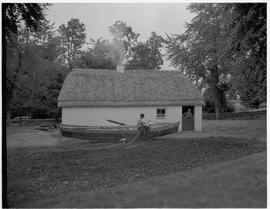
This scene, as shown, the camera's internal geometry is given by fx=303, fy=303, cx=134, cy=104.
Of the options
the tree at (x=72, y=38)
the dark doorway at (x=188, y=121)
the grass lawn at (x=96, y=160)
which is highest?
the tree at (x=72, y=38)

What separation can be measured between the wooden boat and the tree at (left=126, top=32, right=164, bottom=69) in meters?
2.55

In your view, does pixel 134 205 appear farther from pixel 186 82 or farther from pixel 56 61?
pixel 186 82

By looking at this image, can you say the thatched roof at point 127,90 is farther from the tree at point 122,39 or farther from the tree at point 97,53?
the tree at point 122,39

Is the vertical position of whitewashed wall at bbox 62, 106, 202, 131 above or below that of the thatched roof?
below

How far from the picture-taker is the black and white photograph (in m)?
5.67

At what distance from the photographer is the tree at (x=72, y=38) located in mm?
7477

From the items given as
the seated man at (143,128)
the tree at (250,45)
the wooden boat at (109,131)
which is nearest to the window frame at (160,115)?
the wooden boat at (109,131)

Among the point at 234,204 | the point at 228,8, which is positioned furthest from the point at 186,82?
the point at 234,204

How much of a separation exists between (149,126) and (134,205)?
6.93 m

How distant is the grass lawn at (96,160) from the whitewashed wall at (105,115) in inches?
41.9

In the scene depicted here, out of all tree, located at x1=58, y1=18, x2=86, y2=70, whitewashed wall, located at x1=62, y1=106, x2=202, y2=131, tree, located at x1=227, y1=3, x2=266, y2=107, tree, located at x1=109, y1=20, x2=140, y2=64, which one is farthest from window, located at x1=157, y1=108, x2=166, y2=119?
tree, located at x1=227, y1=3, x2=266, y2=107

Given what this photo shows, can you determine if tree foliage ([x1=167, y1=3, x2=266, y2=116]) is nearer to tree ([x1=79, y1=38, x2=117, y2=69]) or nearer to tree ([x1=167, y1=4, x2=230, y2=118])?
tree ([x1=167, y1=4, x2=230, y2=118])

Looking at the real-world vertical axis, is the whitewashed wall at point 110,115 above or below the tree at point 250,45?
below

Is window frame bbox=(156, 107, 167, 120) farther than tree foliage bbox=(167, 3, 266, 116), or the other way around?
window frame bbox=(156, 107, 167, 120)
